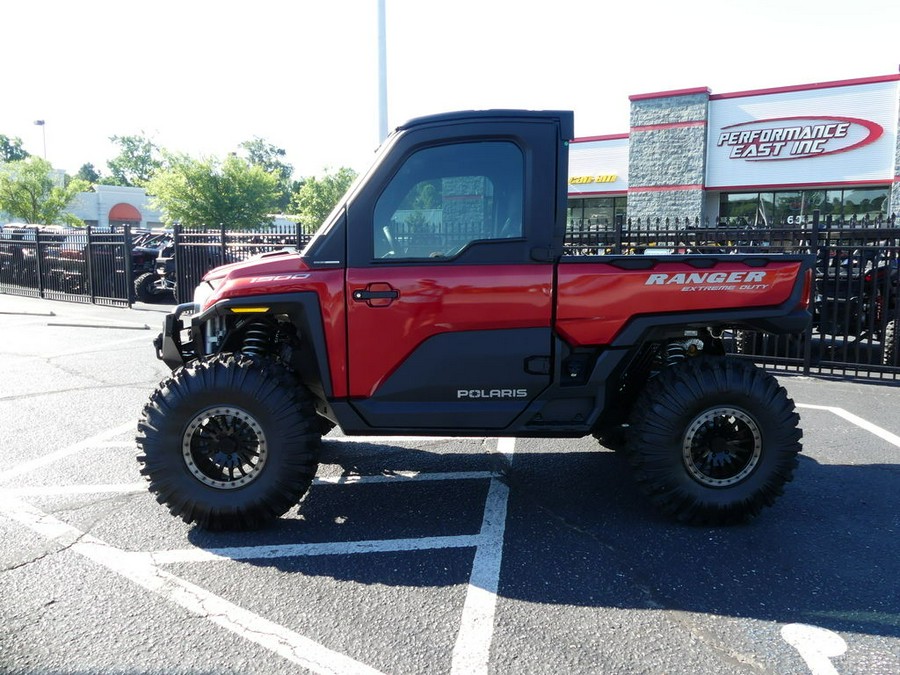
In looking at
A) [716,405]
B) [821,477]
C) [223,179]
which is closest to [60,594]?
[716,405]

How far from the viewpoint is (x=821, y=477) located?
4.70 metres

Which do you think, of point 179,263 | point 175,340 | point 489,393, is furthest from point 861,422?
point 179,263

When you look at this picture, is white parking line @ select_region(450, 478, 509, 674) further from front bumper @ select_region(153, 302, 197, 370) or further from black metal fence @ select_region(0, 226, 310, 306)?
black metal fence @ select_region(0, 226, 310, 306)

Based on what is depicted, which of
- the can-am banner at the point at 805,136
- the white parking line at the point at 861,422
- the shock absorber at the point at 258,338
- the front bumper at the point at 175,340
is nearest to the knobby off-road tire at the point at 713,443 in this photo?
the shock absorber at the point at 258,338

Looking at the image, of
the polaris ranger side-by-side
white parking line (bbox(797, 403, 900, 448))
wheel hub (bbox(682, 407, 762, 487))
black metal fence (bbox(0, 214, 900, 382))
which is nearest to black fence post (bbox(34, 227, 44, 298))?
black metal fence (bbox(0, 214, 900, 382))

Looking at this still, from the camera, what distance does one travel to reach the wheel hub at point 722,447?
3785 mm

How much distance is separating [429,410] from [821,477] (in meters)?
2.94

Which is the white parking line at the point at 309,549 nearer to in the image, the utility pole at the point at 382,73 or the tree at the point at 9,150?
the utility pole at the point at 382,73

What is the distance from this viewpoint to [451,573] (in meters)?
3.32

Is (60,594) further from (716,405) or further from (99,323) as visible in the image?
(99,323)

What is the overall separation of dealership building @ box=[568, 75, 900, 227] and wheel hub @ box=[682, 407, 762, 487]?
19.1 meters

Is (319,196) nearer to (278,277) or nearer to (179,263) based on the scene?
(179,263)

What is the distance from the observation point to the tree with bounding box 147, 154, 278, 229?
44.0 metres

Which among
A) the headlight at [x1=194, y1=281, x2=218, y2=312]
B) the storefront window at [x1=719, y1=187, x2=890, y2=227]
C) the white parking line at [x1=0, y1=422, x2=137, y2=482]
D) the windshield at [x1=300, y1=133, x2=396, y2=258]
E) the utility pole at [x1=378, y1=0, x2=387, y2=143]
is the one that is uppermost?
the utility pole at [x1=378, y1=0, x2=387, y2=143]
